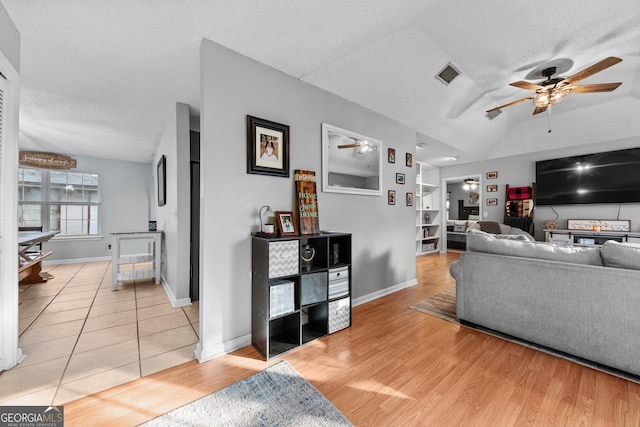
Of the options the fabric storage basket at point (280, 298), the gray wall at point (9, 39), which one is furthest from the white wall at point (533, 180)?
the gray wall at point (9, 39)

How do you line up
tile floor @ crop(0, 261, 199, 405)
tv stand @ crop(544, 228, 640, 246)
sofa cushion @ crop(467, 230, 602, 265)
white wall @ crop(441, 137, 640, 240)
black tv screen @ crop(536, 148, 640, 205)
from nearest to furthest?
tile floor @ crop(0, 261, 199, 405)
sofa cushion @ crop(467, 230, 602, 265)
tv stand @ crop(544, 228, 640, 246)
black tv screen @ crop(536, 148, 640, 205)
white wall @ crop(441, 137, 640, 240)

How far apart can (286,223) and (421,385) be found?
1.54m

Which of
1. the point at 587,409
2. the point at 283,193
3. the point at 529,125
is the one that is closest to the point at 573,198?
the point at 529,125

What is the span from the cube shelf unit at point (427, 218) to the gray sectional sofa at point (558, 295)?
13.6 feet

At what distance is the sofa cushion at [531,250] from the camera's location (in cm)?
188

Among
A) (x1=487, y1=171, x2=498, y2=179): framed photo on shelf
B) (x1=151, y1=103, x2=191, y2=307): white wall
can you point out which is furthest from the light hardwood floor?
(x1=487, y1=171, x2=498, y2=179): framed photo on shelf

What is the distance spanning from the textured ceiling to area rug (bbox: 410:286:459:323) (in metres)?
2.51

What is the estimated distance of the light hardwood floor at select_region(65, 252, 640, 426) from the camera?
53.4 inches

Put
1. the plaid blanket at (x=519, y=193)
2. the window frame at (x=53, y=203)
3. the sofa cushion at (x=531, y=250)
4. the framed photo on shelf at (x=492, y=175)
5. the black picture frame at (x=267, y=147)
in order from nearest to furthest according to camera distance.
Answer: the sofa cushion at (x=531, y=250) < the black picture frame at (x=267, y=147) < the window frame at (x=53, y=203) < the plaid blanket at (x=519, y=193) < the framed photo on shelf at (x=492, y=175)

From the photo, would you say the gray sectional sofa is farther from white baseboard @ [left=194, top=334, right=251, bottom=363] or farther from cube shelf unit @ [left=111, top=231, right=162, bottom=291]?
cube shelf unit @ [left=111, top=231, right=162, bottom=291]

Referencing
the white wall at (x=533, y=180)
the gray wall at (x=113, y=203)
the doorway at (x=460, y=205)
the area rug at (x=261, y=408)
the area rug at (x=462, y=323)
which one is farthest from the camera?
the doorway at (x=460, y=205)

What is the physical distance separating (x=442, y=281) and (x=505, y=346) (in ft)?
6.68

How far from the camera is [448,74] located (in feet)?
10.2

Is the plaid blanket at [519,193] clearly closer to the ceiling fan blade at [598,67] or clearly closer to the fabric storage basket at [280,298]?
the ceiling fan blade at [598,67]
